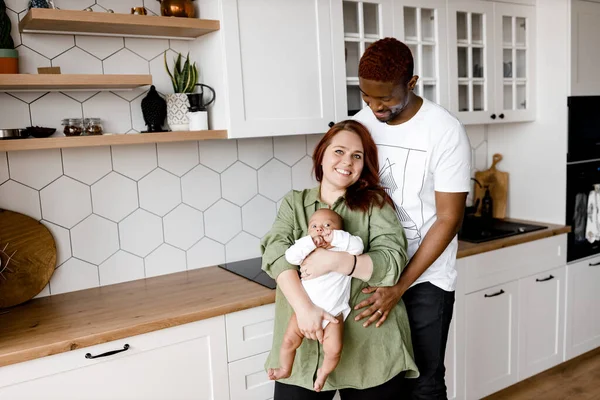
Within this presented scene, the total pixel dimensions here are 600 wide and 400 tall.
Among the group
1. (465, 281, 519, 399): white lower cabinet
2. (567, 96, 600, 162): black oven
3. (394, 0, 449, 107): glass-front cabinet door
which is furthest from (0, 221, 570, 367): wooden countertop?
(567, 96, 600, 162): black oven

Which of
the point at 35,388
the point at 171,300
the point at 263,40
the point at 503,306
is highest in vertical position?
the point at 263,40

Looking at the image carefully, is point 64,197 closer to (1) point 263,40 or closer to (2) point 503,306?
(1) point 263,40

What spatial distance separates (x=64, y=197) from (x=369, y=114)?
1229 millimetres

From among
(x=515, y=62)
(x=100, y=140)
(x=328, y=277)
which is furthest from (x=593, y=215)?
(x=100, y=140)

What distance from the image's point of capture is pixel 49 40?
2193 mm

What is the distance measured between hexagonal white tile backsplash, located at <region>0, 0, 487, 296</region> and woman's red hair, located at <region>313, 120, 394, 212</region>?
2.98ft

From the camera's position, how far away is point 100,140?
203 cm

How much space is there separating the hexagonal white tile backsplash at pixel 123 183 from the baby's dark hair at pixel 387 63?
40.5 inches

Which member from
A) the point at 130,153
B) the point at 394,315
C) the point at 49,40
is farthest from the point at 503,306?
the point at 49,40

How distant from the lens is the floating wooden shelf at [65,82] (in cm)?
189

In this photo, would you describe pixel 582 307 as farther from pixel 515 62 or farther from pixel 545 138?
pixel 515 62

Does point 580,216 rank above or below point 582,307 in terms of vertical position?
above

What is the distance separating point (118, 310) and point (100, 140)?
0.60m

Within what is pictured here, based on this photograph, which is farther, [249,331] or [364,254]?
[249,331]
